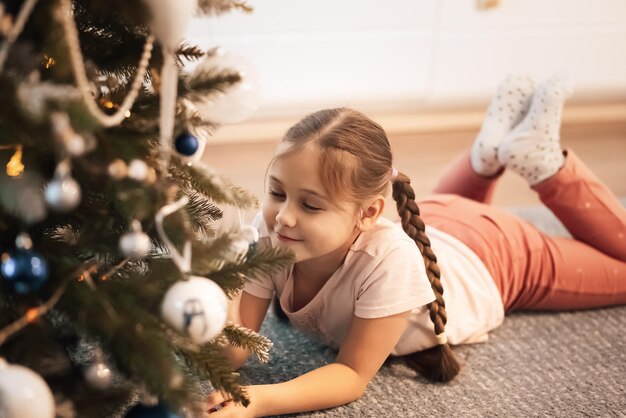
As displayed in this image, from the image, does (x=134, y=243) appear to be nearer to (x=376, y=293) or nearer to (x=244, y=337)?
(x=244, y=337)

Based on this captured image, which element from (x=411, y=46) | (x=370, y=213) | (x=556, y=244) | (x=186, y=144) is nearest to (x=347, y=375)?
(x=370, y=213)

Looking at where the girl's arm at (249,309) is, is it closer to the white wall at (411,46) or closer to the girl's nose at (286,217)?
the girl's nose at (286,217)

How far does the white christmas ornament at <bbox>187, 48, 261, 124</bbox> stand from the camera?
2.32 feet

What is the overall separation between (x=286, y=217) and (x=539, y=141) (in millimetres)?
646

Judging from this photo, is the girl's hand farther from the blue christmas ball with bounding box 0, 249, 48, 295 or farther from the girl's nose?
the blue christmas ball with bounding box 0, 249, 48, 295

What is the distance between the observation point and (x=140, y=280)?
716mm

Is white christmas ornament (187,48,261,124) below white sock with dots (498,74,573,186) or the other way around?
the other way around

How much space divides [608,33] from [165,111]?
6.92 feet

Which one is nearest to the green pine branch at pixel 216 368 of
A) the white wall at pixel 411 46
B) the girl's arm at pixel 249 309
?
the girl's arm at pixel 249 309

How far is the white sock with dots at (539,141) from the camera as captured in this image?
4.44 feet

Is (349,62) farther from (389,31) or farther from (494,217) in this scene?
(494,217)

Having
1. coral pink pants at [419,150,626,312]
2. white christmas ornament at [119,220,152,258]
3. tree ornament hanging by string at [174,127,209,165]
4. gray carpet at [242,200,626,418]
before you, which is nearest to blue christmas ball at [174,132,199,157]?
tree ornament hanging by string at [174,127,209,165]

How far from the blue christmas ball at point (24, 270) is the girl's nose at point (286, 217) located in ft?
1.25

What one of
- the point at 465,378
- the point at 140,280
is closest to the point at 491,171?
the point at 465,378
